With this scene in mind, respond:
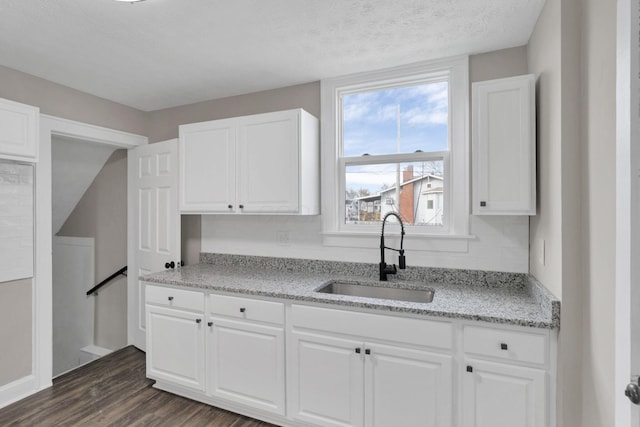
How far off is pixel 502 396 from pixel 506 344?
26 cm

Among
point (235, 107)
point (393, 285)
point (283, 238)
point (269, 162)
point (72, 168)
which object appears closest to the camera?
point (393, 285)

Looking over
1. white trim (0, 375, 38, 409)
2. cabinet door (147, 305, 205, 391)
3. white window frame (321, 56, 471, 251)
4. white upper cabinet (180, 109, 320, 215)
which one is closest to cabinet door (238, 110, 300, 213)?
white upper cabinet (180, 109, 320, 215)

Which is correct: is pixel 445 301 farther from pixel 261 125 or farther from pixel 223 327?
pixel 261 125

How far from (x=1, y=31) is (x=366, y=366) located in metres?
2.88

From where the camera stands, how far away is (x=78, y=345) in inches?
148

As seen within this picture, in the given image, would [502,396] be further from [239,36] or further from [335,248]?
[239,36]

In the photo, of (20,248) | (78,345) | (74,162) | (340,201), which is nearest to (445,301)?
(340,201)

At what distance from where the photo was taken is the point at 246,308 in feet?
7.18

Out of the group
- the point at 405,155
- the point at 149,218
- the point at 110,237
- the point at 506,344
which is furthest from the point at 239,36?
the point at 110,237

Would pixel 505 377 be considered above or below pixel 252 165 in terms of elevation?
below

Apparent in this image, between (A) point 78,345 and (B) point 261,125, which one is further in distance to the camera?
(A) point 78,345

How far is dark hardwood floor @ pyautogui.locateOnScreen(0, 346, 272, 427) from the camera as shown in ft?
7.16

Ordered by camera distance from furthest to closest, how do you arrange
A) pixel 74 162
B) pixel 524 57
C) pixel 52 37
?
pixel 74 162, pixel 524 57, pixel 52 37

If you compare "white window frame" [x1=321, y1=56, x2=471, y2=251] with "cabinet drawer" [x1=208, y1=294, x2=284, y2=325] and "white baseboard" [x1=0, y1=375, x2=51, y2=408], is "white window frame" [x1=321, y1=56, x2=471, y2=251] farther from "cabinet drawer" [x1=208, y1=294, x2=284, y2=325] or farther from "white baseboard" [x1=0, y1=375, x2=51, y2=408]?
"white baseboard" [x1=0, y1=375, x2=51, y2=408]
